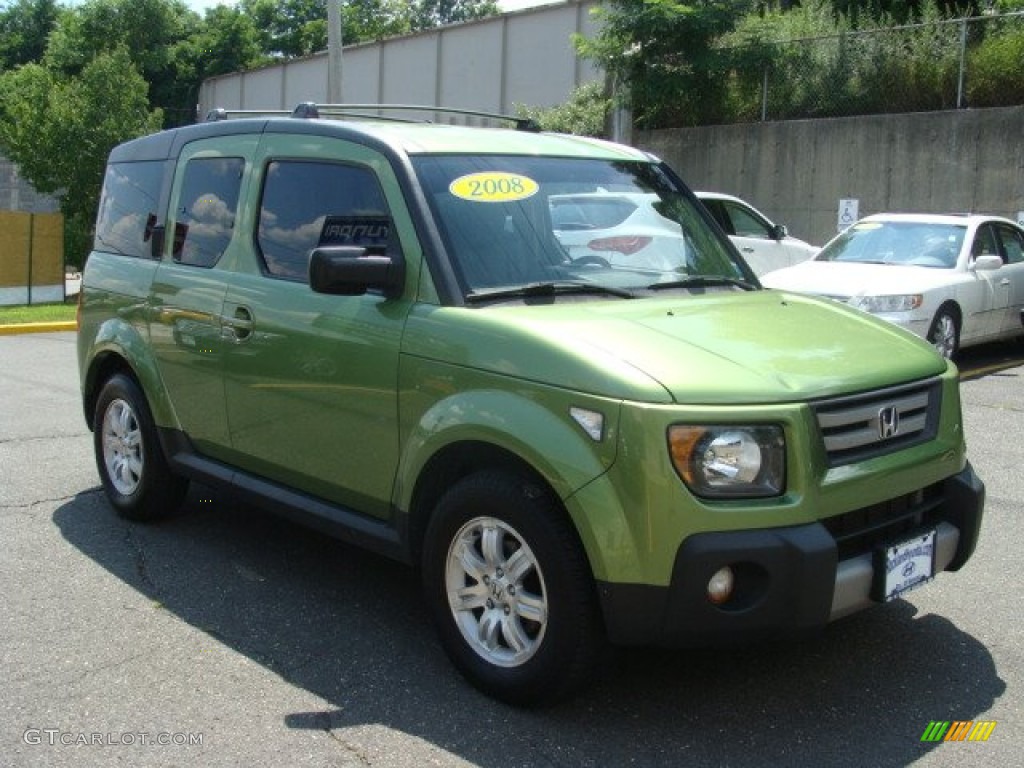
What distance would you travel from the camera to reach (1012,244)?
12891mm

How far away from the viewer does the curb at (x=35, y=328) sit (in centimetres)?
1661

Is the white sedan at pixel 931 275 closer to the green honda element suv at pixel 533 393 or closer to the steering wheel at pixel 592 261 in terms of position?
the green honda element suv at pixel 533 393

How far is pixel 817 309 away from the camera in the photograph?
452 centimetres

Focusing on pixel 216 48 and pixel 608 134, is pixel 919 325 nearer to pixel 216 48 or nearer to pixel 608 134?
pixel 608 134

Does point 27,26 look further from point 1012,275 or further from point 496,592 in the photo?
point 496,592

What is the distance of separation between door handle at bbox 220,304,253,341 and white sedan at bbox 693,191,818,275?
1041 centimetres

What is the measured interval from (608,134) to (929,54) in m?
6.36

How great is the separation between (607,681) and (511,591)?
57 centimetres

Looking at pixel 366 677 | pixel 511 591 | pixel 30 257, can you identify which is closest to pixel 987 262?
pixel 511 591

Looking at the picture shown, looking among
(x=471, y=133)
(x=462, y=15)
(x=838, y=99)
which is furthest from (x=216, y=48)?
(x=471, y=133)

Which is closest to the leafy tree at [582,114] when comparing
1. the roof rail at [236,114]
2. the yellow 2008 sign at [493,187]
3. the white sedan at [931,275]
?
the white sedan at [931,275]

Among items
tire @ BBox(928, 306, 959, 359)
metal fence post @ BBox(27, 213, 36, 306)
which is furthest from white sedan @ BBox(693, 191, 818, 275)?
metal fence post @ BBox(27, 213, 36, 306)

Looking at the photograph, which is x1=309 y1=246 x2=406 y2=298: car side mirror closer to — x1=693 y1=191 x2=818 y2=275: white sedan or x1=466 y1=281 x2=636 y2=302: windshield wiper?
x1=466 y1=281 x2=636 y2=302: windshield wiper

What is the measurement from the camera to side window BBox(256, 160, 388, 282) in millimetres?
4520
